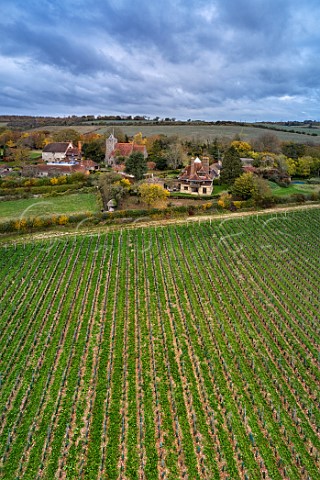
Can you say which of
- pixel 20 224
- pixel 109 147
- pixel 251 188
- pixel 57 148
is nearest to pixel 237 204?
pixel 251 188

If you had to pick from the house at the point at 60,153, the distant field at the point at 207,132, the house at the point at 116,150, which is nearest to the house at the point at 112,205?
the house at the point at 116,150

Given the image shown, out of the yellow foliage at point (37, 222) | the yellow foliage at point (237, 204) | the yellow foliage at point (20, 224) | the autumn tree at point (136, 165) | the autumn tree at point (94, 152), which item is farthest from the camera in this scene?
the autumn tree at point (94, 152)

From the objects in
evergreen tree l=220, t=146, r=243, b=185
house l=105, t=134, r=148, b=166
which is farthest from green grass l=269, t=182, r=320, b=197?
house l=105, t=134, r=148, b=166

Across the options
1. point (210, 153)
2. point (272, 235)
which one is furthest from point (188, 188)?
point (210, 153)

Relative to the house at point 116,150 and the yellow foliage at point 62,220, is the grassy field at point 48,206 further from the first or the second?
the house at point 116,150

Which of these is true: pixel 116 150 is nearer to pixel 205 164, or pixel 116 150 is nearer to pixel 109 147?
pixel 109 147

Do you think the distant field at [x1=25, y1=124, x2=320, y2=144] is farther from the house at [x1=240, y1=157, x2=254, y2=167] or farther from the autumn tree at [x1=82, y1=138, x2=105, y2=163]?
the autumn tree at [x1=82, y1=138, x2=105, y2=163]

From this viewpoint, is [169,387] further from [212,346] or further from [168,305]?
[168,305]
